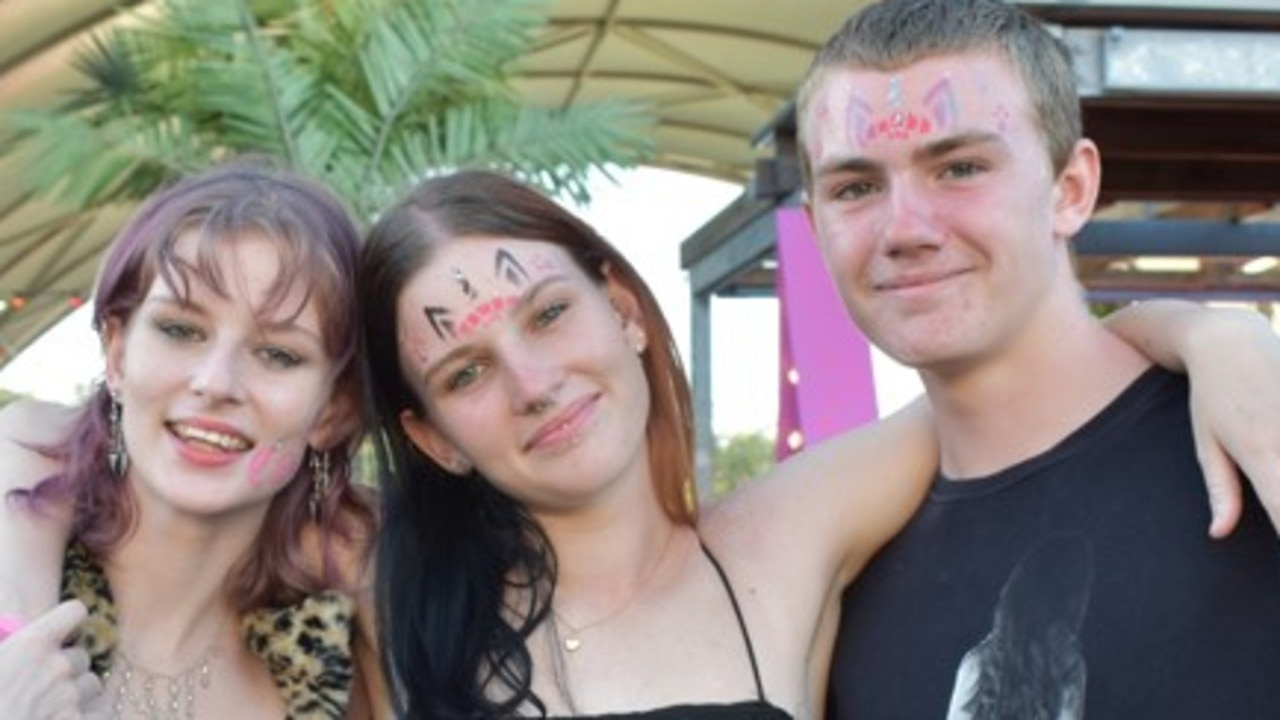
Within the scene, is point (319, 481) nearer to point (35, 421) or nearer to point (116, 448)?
point (116, 448)

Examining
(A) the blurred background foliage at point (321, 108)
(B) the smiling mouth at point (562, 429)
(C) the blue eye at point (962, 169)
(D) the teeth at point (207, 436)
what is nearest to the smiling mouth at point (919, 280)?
(C) the blue eye at point (962, 169)

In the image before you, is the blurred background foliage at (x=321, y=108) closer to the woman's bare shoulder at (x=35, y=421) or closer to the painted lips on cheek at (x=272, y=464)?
the woman's bare shoulder at (x=35, y=421)

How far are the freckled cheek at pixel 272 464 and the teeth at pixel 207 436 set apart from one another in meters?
0.04

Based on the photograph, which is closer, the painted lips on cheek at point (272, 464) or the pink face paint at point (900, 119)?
the pink face paint at point (900, 119)

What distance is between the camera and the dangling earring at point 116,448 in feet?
7.44

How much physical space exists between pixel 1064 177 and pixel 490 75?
4660 millimetres

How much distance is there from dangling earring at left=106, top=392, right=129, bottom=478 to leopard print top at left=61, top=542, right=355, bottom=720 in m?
0.12

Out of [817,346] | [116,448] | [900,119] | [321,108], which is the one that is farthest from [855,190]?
[321,108]

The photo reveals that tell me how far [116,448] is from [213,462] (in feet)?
0.64

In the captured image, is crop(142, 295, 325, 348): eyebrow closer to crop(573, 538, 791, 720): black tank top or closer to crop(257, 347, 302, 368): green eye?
crop(257, 347, 302, 368): green eye

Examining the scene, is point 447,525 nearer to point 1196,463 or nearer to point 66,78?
point 1196,463

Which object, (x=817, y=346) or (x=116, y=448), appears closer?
(x=116, y=448)

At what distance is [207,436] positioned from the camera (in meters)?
2.15

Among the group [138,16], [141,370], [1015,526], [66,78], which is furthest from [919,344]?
[66,78]
